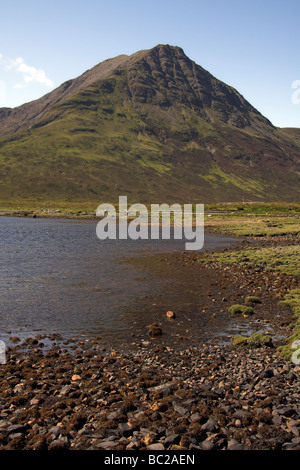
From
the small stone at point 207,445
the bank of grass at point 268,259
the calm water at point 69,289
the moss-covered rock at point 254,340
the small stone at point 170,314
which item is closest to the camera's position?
the small stone at point 207,445

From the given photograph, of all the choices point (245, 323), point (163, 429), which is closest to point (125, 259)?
point (245, 323)

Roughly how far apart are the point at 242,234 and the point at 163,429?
7131cm

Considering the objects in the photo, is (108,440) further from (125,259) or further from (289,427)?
(125,259)

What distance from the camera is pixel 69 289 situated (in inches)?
1240

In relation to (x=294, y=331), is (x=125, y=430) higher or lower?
lower

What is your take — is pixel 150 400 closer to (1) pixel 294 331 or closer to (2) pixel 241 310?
(1) pixel 294 331

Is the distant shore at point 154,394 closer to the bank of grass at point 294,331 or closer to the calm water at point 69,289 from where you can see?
the bank of grass at point 294,331

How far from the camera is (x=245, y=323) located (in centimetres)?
2311

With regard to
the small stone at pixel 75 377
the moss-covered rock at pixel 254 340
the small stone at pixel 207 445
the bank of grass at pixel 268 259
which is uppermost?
the bank of grass at pixel 268 259

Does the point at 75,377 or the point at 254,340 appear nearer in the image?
the point at 75,377

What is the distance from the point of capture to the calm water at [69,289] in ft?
73.5

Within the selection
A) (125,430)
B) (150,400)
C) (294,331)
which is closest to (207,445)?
(125,430)

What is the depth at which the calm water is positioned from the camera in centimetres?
2241

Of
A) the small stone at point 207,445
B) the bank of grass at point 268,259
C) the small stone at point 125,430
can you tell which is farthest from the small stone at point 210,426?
the bank of grass at point 268,259
